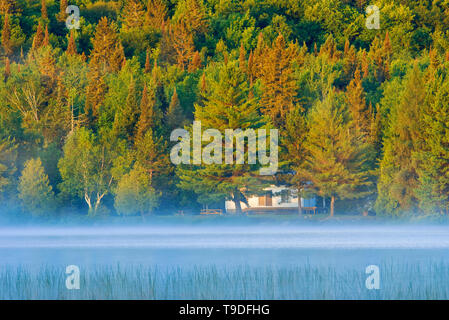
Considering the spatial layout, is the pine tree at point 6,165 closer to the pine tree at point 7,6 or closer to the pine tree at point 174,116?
the pine tree at point 174,116

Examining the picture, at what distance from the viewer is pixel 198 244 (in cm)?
4588

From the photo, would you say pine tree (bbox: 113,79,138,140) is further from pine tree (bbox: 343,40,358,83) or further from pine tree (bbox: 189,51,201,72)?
pine tree (bbox: 343,40,358,83)

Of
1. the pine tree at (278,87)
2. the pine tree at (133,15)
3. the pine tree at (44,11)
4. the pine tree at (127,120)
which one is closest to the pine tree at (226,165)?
the pine tree at (127,120)

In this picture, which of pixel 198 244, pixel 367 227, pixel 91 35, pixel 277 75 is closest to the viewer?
pixel 198 244

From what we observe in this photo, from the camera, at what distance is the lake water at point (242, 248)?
32.3m

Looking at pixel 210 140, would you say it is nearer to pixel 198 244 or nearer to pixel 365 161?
pixel 365 161

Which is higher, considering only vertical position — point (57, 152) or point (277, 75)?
point (277, 75)

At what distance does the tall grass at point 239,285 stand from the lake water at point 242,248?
0.20 m

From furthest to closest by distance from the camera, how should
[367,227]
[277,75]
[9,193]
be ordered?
[277,75] < [9,193] < [367,227]

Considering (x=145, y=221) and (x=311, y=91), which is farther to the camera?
(x=311, y=91)

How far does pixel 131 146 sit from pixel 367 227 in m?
24.9

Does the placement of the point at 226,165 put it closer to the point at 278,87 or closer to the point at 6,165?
the point at 6,165

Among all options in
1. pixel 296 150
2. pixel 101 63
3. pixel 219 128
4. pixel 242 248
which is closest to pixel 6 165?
pixel 219 128

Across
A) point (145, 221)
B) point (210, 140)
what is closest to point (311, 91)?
point (210, 140)
